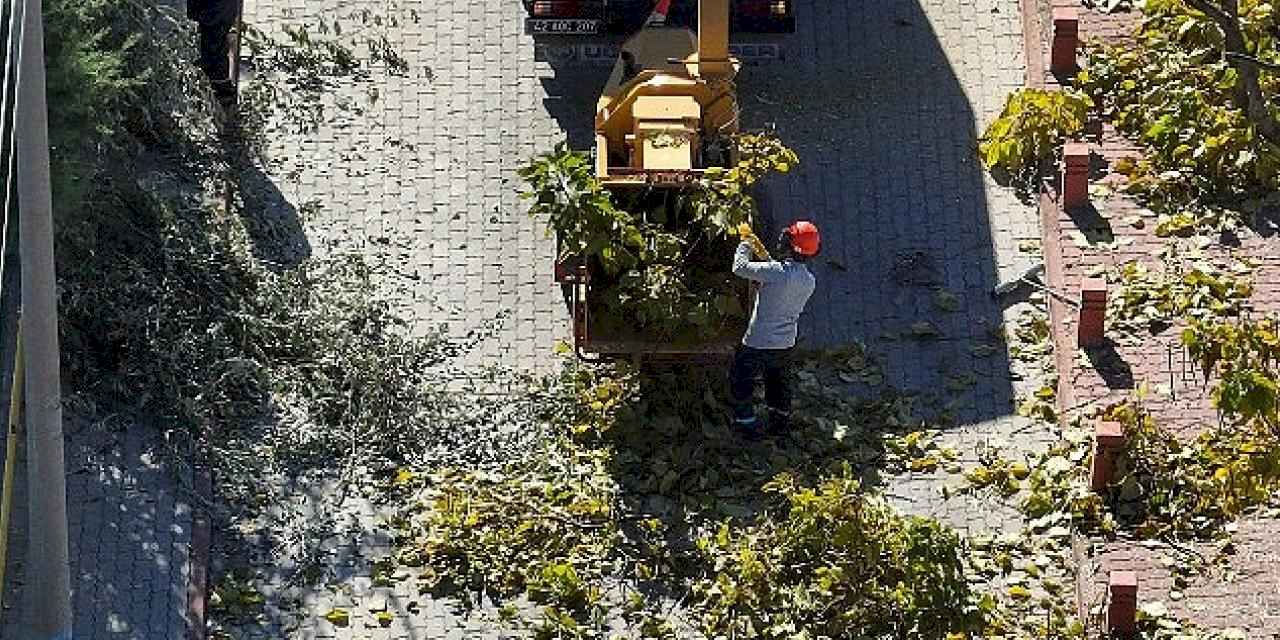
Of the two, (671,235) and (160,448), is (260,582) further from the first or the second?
(671,235)

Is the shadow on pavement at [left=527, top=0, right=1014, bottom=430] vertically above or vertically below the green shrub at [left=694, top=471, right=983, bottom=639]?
above

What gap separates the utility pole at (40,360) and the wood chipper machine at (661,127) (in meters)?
3.37

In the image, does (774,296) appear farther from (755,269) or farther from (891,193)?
(891,193)

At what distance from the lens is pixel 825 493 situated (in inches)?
701

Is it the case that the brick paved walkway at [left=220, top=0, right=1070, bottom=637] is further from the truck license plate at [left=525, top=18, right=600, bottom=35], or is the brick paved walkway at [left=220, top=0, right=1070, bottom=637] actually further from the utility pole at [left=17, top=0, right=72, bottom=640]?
the utility pole at [left=17, top=0, right=72, bottom=640]

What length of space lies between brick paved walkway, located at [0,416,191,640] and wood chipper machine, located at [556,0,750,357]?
8.50ft

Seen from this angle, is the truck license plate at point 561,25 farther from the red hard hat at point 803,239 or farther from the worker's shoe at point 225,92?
the red hard hat at point 803,239

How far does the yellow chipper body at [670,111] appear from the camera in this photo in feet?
63.5

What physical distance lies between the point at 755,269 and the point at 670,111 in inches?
58.7

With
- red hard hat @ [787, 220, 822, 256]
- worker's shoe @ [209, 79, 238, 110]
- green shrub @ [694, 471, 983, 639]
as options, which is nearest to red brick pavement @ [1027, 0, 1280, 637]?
green shrub @ [694, 471, 983, 639]

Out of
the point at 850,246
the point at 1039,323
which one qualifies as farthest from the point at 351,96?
the point at 1039,323

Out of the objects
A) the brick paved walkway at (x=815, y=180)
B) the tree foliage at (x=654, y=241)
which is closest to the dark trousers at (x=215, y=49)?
the brick paved walkway at (x=815, y=180)

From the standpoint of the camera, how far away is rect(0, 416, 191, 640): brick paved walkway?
690 inches

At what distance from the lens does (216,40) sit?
2125 cm
